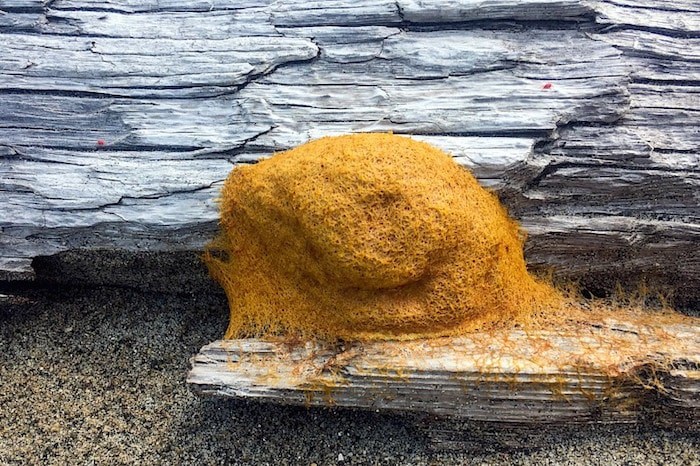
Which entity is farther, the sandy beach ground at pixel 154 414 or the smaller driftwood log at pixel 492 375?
the sandy beach ground at pixel 154 414

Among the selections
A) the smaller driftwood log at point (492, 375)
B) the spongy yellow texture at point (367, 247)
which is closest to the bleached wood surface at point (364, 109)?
the spongy yellow texture at point (367, 247)

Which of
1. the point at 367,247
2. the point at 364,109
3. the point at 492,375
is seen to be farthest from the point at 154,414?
the point at 364,109

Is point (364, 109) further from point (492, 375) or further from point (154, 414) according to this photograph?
point (154, 414)

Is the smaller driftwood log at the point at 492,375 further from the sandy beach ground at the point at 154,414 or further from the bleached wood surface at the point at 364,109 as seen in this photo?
the bleached wood surface at the point at 364,109

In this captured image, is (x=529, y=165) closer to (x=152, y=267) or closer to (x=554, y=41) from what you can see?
(x=554, y=41)

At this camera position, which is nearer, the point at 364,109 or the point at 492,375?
the point at 492,375

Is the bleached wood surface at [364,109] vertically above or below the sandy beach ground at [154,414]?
above

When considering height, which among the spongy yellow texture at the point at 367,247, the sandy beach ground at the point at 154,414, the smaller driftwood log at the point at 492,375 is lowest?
the sandy beach ground at the point at 154,414

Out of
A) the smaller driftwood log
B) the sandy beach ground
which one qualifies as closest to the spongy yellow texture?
the smaller driftwood log
